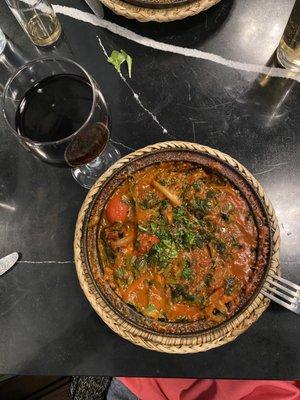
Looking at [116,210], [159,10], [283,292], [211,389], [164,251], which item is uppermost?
[159,10]

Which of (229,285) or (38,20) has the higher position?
(38,20)

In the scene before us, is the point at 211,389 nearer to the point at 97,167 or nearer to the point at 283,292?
the point at 283,292

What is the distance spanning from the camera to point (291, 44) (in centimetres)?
167

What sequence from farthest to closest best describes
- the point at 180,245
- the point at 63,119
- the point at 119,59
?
the point at 119,59 < the point at 180,245 < the point at 63,119

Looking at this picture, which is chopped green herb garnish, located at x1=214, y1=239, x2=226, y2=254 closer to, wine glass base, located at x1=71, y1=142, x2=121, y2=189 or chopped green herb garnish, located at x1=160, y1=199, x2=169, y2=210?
chopped green herb garnish, located at x1=160, y1=199, x2=169, y2=210

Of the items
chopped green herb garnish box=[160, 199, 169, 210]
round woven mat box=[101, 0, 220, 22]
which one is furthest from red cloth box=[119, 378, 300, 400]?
round woven mat box=[101, 0, 220, 22]

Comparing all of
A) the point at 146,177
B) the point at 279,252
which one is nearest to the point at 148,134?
the point at 146,177

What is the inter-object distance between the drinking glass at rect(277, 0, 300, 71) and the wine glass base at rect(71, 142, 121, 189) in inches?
27.7

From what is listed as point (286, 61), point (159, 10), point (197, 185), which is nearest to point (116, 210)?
point (197, 185)

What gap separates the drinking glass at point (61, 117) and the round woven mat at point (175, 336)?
161 millimetres

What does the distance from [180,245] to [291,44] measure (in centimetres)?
82

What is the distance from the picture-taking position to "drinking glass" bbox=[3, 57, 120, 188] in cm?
131

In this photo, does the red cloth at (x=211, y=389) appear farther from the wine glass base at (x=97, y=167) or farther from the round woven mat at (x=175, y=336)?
the wine glass base at (x=97, y=167)

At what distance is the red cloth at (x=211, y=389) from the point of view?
176 centimetres
